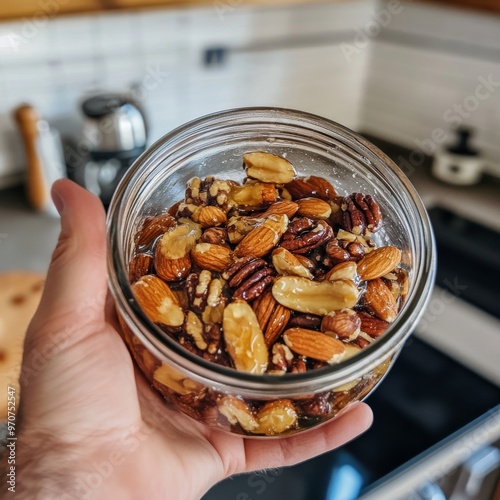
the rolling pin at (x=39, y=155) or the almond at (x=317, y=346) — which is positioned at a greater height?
the almond at (x=317, y=346)

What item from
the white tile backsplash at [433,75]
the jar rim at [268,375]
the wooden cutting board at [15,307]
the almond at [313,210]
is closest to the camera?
the jar rim at [268,375]

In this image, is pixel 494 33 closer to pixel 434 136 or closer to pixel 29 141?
pixel 434 136

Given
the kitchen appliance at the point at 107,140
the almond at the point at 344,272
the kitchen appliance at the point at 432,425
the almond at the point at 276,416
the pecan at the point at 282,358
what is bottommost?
the kitchen appliance at the point at 432,425

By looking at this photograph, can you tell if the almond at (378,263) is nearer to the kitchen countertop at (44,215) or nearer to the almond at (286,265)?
the almond at (286,265)

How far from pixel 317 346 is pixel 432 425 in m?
0.56

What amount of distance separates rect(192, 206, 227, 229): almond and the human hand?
0.32ft

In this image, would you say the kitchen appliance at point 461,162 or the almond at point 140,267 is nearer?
the almond at point 140,267

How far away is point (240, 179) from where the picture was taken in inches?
20.7

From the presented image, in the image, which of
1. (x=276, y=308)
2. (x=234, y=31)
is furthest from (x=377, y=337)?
(x=234, y=31)

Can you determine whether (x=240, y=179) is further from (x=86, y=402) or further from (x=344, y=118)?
(x=344, y=118)

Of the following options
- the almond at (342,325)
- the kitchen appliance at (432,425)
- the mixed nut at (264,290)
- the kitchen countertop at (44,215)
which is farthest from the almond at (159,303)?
the kitchen countertop at (44,215)

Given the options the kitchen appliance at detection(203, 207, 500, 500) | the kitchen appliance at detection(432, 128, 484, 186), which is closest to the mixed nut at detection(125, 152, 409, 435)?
the kitchen appliance at detection(203, 207, 500, 500)

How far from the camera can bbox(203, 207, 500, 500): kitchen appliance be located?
0.76 meters

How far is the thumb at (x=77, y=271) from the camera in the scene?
A: 48cm
